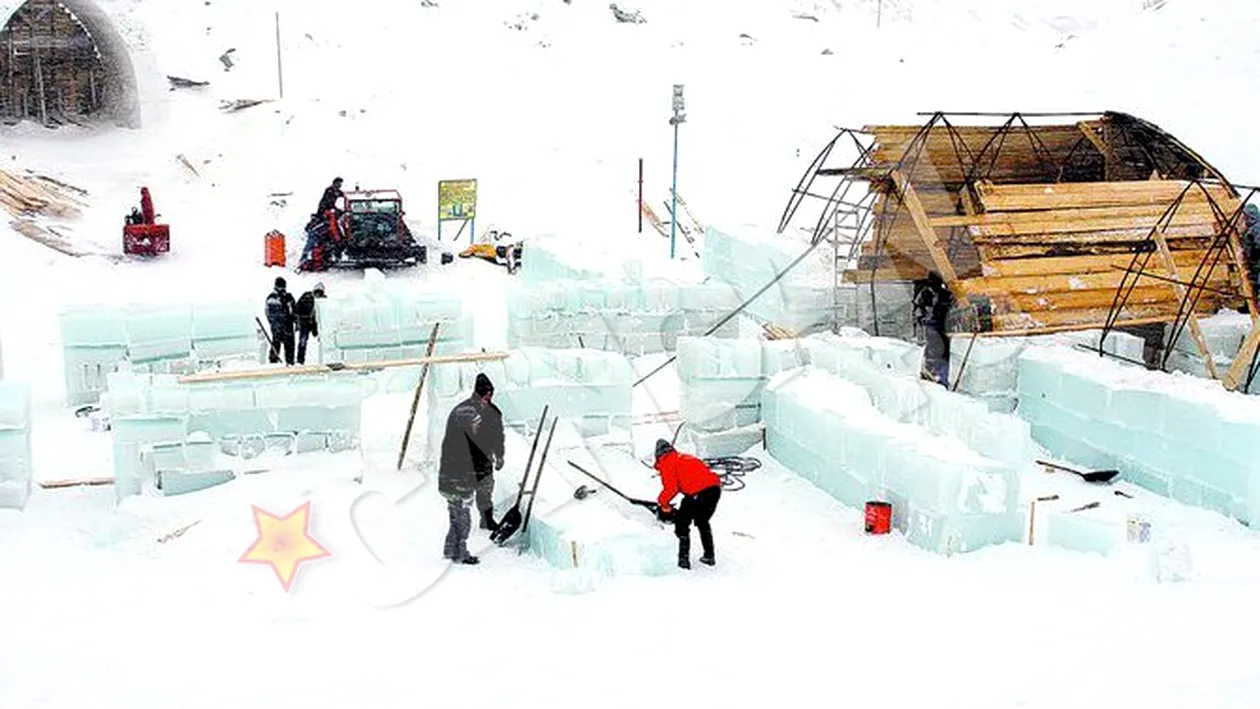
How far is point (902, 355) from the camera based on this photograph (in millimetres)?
13609

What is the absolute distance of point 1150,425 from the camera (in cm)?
1230

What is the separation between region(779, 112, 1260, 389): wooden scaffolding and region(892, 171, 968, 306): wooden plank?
0.02 meters

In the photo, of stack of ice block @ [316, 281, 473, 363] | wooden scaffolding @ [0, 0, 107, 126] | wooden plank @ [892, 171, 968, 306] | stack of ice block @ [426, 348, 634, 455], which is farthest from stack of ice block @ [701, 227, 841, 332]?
wooden scaffolding @ [0, 0, 107, 126]

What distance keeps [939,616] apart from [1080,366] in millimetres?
5370

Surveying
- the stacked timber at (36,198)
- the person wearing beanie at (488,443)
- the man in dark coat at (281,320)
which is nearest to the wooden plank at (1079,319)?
the person wearing beanie at (488,443)

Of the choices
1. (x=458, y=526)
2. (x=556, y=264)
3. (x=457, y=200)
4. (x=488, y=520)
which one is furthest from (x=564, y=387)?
(x=457, y=200)

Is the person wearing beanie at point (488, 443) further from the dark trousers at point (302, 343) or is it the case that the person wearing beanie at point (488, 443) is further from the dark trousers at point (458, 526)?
the dark trousers at point (302, 343)

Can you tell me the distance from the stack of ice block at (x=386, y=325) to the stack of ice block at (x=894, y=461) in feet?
12.2

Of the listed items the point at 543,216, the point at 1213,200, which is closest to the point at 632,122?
the point at 543,216

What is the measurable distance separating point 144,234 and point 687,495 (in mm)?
13213

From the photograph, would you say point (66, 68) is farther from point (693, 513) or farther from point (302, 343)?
point (693, 513)

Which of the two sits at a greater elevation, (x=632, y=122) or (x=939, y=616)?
(x=632, y=122)

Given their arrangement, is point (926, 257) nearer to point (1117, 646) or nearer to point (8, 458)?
point (1117, 646)

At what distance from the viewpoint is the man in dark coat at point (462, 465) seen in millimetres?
9641
